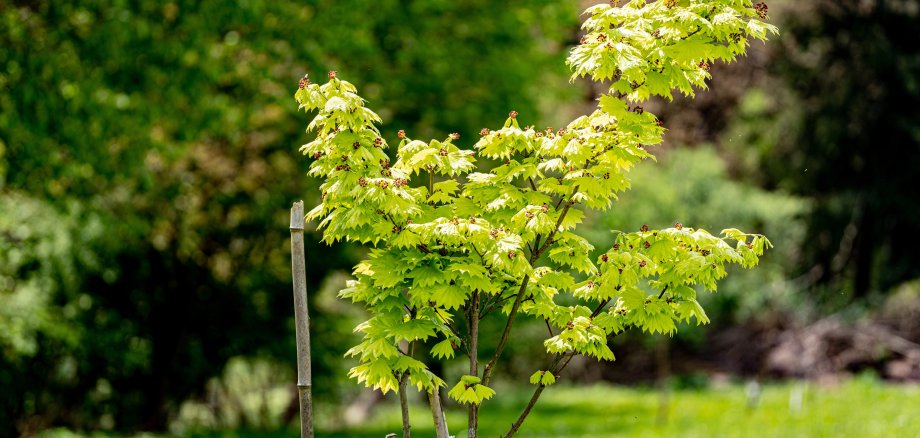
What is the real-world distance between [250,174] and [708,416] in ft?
27.1

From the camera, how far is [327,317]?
16.7 metres

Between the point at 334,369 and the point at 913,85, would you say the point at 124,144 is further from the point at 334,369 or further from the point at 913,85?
the point at 913,85

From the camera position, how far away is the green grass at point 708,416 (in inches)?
543

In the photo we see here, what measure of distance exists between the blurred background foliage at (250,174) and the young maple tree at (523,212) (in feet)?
24.2

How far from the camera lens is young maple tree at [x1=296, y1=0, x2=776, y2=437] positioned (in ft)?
15.7

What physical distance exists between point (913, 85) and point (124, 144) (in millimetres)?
15911

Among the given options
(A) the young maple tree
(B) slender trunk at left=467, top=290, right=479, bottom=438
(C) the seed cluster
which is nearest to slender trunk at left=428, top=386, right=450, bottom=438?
(A) the young maple tree

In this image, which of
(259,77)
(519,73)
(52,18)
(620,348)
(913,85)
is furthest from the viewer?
(620,348)

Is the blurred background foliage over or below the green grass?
over

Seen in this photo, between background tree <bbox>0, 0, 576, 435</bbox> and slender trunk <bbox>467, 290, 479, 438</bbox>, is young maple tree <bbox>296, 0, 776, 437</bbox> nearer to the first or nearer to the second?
slender trunk <bbox>467, 290, 479, 438</bbox>

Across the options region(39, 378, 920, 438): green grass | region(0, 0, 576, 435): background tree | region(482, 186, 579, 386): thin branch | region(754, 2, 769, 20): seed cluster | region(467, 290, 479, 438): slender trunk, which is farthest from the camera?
region(39, 378, 920, 438): green grass

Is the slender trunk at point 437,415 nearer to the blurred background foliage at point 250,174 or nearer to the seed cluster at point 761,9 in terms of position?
the seed cluster at point 761,9

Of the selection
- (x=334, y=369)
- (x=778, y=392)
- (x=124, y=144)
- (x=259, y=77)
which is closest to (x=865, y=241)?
(x=778, y=392)

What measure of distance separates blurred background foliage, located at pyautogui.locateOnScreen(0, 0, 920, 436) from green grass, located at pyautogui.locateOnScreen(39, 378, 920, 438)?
1329mm
